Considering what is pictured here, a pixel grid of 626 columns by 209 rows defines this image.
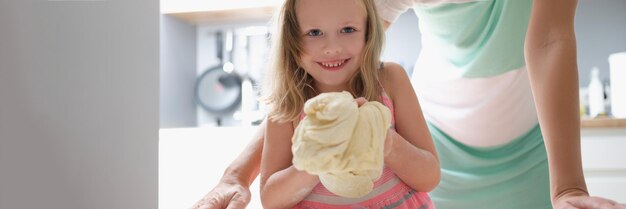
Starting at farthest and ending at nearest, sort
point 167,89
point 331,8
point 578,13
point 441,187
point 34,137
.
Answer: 1. point 167,89
2. point 578,13
3. point 441,187
4. point 331,8
5. point 34,137

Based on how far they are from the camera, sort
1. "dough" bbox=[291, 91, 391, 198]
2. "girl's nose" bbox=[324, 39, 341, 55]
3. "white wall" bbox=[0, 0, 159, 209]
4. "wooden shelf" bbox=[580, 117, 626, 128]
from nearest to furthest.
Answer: "white wall" bbox=[0, 0, 159, 209] → "dough" bbox=[291, 91, 391, 198] → "girl's nose" bbox=[324, 39, 341, 55] → "wooden shelf" bbox=[580, 117, 626, 128]

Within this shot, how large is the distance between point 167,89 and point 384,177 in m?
2.32

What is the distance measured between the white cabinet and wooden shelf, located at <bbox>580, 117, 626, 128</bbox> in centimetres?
2

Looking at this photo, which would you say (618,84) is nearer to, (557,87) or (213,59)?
(557,87)

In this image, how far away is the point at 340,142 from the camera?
490mm

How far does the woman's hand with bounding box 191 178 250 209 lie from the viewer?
75 cm

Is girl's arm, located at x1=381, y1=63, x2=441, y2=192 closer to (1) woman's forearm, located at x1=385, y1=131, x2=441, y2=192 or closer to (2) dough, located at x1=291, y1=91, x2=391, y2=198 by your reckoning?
(1) woman's forearm, located at x1=385, y1=131, x2=441, y2=192

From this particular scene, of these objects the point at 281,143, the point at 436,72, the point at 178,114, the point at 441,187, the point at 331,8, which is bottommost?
the point at 178,114

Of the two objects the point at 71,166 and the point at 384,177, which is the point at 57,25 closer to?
the point at 71,166

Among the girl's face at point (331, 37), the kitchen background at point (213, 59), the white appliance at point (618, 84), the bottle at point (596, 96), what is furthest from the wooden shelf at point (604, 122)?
the girl's face at point (331, 37)

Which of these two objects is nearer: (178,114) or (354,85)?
(354,85)

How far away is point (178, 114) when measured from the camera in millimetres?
3037

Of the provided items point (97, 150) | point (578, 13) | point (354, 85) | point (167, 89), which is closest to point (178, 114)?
point (167, 89)

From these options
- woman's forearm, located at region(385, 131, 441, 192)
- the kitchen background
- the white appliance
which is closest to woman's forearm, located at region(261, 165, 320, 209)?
woman's forearm, located at region(385, 131, 441, 192)
